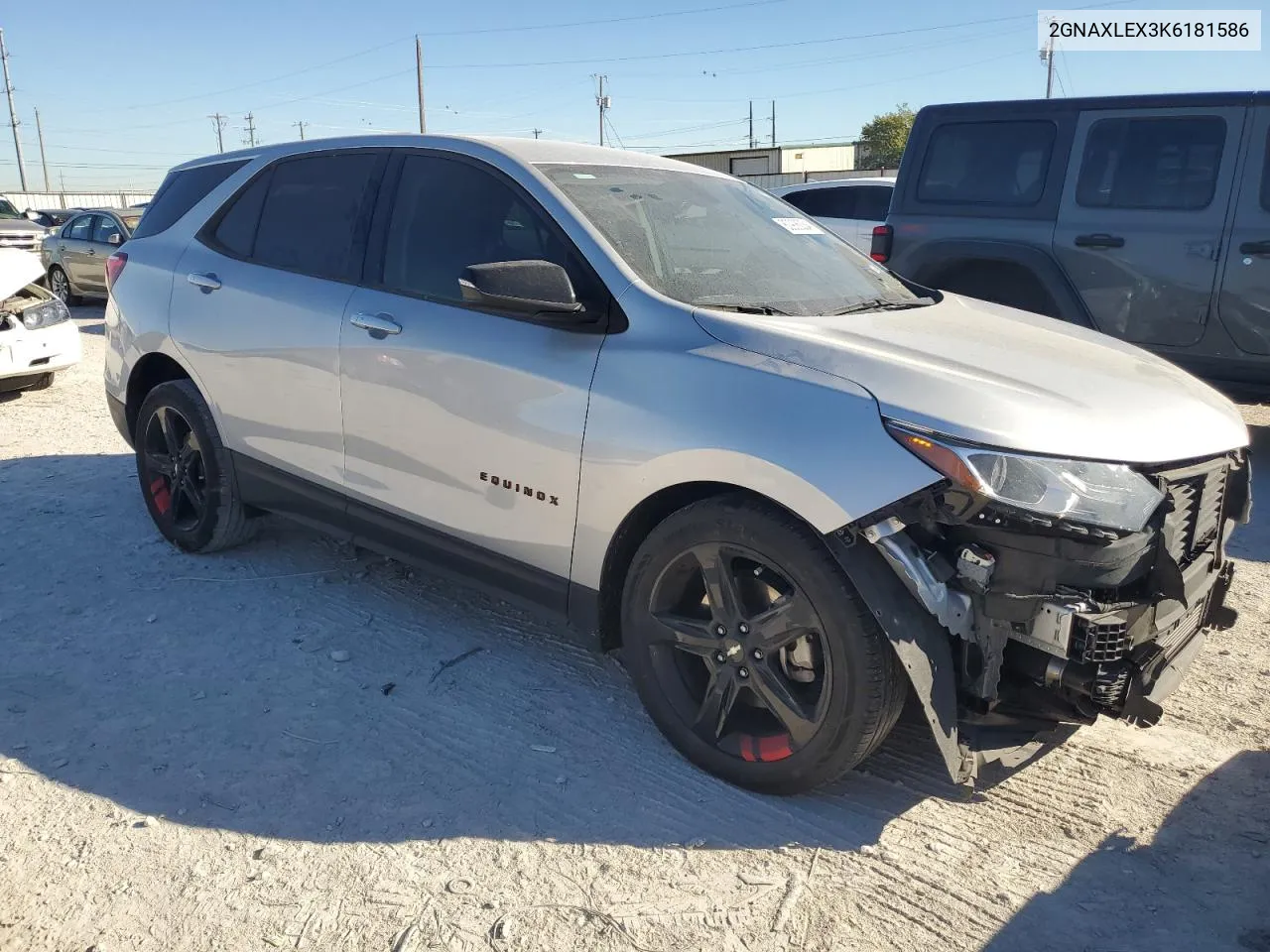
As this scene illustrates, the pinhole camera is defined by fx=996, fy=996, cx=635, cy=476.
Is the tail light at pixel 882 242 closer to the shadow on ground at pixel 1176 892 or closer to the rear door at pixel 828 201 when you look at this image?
the rear door at pixel 828 201

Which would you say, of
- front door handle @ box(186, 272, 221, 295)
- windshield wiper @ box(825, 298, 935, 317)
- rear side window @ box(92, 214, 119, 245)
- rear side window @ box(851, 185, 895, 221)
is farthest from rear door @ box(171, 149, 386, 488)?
rear side window @ box(92, 214, 119, 245)

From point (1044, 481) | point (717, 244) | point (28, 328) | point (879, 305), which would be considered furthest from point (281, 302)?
point (28, 328)

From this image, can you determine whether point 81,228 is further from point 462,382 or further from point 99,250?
point 462,382

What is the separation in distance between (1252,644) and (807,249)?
2.32m

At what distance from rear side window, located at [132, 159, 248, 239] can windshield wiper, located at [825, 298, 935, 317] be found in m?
2.92

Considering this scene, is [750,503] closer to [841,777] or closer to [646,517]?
[646,517]

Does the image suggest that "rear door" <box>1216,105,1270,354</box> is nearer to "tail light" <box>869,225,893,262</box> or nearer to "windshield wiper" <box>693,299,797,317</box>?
"tail light" <box>869,225,893,262</box>

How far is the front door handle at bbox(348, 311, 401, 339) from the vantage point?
11.7 feet

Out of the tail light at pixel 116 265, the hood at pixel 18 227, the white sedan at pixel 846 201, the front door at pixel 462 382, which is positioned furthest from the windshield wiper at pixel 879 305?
the hood at pixel 18 227

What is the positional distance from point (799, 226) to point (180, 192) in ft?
9.87

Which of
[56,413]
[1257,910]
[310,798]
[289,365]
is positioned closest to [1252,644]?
[1257,910]

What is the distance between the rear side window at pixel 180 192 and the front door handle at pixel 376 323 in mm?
1457

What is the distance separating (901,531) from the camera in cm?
250

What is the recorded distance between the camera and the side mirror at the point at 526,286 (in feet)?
9.79
